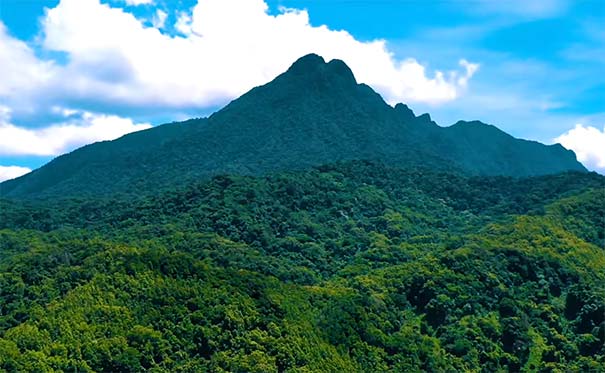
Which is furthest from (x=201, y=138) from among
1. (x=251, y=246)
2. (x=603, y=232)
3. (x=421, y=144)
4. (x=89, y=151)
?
(x=603, y=232)

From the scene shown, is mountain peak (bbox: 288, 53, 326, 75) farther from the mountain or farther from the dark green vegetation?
the dark green vegetation

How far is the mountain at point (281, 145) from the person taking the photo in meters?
135

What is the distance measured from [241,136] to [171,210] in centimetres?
5907

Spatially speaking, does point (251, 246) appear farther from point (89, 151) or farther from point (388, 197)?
point (89, 151)

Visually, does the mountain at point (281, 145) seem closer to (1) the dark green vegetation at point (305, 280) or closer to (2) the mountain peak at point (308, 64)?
(2) the mountain peak at point (308, 64)

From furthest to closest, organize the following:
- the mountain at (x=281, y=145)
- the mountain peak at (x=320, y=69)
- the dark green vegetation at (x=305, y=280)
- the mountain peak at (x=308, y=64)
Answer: the mountain peak at (x=308, y=64)
the mountain peak at (x=320, y=69)
the mountain at (x=281, y=145)
the dark green vegetation at (x=305, y=280)

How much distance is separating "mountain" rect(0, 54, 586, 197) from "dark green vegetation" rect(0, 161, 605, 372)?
2937 centimetres

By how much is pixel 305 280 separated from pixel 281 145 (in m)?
73.0

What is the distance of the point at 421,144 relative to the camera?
517ft

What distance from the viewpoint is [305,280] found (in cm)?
7231

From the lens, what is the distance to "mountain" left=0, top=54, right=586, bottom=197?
13500 centimetres

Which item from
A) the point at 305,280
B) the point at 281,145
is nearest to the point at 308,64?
the point at 281,145

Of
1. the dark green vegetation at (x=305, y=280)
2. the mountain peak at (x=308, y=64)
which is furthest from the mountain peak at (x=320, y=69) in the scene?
the dark green vegetation at (x=305, y=280)

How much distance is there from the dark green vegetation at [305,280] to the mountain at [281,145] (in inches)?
1156
